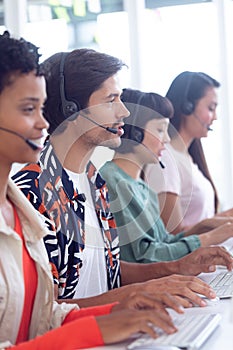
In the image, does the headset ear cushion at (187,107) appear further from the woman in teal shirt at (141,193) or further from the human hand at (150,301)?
the human hand at (150,301)

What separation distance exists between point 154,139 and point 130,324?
4.91 feet

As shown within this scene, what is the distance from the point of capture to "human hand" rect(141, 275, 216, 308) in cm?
148

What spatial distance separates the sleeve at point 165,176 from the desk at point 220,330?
1.33 metres

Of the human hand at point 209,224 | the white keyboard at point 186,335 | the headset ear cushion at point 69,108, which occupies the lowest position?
the human hand at point 209,224

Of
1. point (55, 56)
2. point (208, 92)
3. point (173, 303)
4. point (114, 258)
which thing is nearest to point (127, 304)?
point (173, 303)

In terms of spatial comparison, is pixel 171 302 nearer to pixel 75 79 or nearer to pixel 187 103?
pixel 75 79

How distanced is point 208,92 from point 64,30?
4.03ft

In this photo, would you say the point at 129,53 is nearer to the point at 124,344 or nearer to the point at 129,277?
the point at 129,277

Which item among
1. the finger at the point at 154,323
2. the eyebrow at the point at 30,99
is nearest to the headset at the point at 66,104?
the eyebrow at the point at 30,99

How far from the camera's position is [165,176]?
9.80 feet

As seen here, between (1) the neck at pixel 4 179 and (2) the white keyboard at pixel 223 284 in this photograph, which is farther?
(2) the white keyboard at pixel 223 284

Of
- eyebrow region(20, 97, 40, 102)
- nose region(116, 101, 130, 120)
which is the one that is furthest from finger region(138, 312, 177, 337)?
nose region(116, 101, 130, 120)

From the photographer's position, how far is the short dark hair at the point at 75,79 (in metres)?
1.90

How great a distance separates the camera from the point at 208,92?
3328 millimetres
